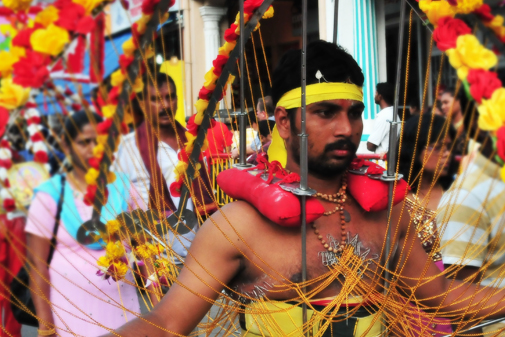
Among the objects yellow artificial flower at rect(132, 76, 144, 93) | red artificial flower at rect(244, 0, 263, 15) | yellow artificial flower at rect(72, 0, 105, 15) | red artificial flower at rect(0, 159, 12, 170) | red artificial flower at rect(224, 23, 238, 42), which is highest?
red artificial flower at rect(244, 0, 263, 15)

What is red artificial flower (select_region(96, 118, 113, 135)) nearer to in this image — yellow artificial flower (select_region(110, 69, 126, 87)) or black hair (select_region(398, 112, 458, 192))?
yellow artificial flower (select_region(110, 69, 126, 87))

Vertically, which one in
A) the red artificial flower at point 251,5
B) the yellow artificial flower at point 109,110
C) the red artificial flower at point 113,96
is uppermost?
the red artificial flower at point 251,5

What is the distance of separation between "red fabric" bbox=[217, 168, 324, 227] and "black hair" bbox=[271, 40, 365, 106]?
339 millimetres

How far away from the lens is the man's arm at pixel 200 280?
153cm

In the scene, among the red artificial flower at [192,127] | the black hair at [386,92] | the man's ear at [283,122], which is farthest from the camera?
the black hair at [386,92]

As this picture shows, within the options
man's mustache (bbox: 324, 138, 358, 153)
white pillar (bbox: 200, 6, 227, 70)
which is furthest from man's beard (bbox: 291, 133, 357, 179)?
white pillar (bbox: 200, 6, 227, 70)

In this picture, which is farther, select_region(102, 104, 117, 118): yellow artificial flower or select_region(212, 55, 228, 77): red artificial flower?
select_region(212, 55, 228, 77): red artificial flower

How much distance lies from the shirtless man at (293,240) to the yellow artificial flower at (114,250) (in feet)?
0.62

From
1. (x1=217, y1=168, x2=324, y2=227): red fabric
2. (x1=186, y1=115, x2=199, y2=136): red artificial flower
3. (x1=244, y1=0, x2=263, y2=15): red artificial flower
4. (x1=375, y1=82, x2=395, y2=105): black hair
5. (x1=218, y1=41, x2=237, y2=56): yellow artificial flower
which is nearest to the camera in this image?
(x1=217, y1=168, x2=324, y2=227): red fabric

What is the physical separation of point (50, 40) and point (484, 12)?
102 cm

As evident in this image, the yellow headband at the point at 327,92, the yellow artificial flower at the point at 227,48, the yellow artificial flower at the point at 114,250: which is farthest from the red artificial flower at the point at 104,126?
the yellow artificial flower at the point at 227,48

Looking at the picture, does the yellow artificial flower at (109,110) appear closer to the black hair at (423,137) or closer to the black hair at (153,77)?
the black hair at (153,77)

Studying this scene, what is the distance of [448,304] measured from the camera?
1708mm

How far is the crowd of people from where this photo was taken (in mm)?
1219
